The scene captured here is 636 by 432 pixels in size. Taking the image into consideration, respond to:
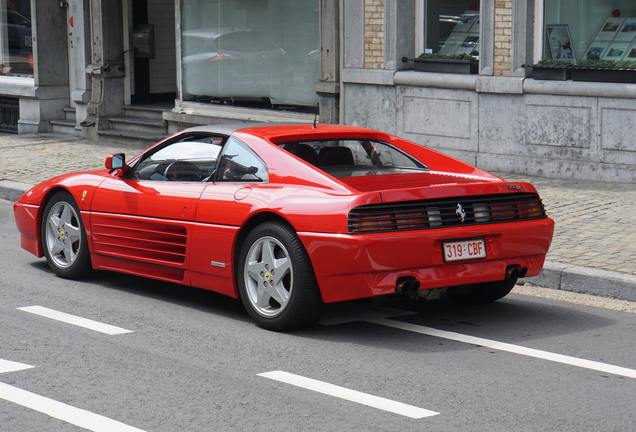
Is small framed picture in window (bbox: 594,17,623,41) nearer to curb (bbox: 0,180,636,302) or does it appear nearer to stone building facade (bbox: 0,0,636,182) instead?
stone building facade (bbox: 0,0,636,182)

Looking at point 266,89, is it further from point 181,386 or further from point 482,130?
point 181,386

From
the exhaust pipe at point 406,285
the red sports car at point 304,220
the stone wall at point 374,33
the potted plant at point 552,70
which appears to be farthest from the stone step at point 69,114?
the exhaust pipe at point 406,285

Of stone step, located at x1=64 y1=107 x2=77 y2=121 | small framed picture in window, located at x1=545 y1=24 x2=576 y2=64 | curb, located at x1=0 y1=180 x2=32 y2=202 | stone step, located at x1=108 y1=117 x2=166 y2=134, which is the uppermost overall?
small framed picture in window, located at x1=545 y1=24 x2=576 y2=64

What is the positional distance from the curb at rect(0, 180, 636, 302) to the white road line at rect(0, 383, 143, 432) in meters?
4.14

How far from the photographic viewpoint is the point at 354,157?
7.20 metres

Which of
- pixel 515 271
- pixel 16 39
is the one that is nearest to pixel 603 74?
pixel 515 271

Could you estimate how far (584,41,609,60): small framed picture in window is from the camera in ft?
41.8

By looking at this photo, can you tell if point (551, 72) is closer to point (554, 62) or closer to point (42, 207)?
point (554, 62)

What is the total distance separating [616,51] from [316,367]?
823 centimetres

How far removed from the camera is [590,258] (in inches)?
324

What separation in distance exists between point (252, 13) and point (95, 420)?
1262cm

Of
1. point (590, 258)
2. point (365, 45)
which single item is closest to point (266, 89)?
point (365, 45)

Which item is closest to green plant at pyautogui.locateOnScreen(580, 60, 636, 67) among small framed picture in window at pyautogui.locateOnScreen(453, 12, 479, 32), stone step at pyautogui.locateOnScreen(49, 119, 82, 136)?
small framed picture in window at pyautogui.locateOnScreen(453, 12, 479, 32)

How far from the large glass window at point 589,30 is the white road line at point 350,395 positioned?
831cm
